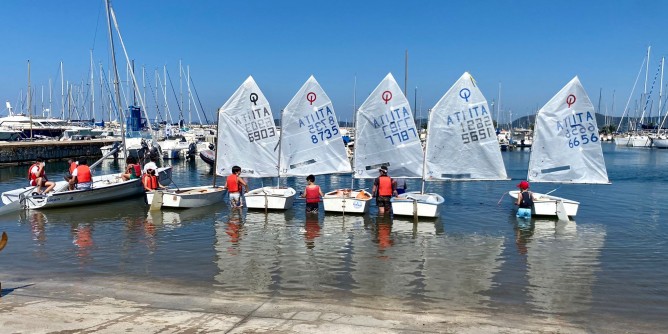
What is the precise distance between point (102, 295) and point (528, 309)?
7442mm

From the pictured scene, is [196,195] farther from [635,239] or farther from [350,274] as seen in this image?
[635,239]

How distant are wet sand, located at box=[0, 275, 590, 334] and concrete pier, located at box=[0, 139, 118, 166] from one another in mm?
40747

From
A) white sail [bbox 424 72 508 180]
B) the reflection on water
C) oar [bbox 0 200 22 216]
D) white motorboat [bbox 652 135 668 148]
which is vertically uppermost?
white motorboat [bbox 652 135 668 148]

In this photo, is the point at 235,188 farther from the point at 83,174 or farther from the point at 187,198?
the point at 83,174

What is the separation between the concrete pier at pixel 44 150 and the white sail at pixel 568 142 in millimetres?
42414

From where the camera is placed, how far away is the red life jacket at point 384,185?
18516 millimetres

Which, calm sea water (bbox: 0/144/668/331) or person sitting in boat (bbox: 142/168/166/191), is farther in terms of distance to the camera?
person sitting in boat (bbox: 142/168/166/191)

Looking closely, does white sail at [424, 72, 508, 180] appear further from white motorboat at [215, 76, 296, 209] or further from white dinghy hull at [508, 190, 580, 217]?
white motorboat at [215, 76, 296, 209]

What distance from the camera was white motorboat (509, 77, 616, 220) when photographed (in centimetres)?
1911

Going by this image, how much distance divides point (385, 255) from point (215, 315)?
5.90m

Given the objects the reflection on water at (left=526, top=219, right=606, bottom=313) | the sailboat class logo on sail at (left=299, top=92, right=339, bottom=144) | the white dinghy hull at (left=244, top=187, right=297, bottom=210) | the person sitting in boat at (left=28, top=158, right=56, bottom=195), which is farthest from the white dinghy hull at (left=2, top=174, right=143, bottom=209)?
the reflection on water at (left=526, top=219, right=606, bottom=313)

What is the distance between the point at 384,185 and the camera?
1858cm

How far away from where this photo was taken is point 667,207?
914 inches

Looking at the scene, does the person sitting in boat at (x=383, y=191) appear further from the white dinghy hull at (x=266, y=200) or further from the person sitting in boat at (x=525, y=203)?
the person sitting in boat at (x=525, y=203)
